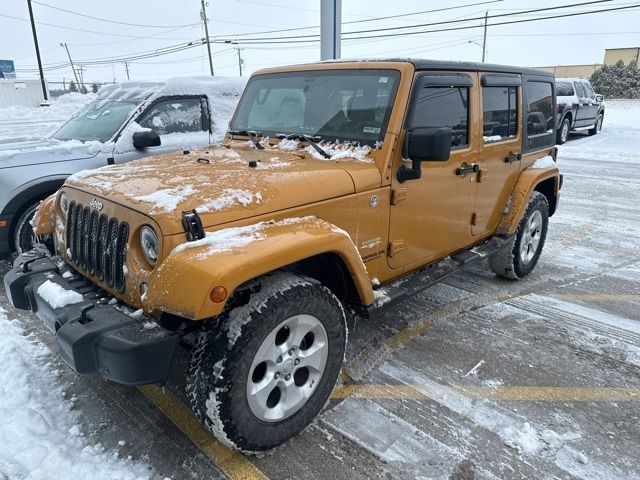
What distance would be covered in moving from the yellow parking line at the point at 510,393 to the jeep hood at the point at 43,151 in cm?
385

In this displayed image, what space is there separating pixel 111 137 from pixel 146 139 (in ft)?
1.79

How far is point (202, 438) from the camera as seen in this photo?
9.02ft

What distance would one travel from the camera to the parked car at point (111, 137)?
4.77 metres

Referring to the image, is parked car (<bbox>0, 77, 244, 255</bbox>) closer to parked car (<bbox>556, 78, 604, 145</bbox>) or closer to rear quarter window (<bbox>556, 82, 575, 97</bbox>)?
parked car (<bbox>556, 78, 604, 145</bbox>)

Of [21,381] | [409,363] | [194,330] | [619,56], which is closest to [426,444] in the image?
[409,363]

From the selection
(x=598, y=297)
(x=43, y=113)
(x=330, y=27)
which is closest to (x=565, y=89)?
(x=330, y=27)

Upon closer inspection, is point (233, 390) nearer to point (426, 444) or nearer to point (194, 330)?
point (194, 330)

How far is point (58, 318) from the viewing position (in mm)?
2424

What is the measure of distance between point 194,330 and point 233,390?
38cm

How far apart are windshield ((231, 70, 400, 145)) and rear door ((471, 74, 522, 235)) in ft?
3.76

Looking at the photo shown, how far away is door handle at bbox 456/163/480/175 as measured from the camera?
372cm

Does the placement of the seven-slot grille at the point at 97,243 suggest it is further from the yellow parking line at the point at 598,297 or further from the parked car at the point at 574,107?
the parked car at the point at 574,107

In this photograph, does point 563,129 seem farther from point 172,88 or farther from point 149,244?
point 149,244

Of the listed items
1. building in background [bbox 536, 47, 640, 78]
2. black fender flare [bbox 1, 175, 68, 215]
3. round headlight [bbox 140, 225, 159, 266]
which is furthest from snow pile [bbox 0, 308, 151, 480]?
building in background [bbox 536, 47, 640, 78]
